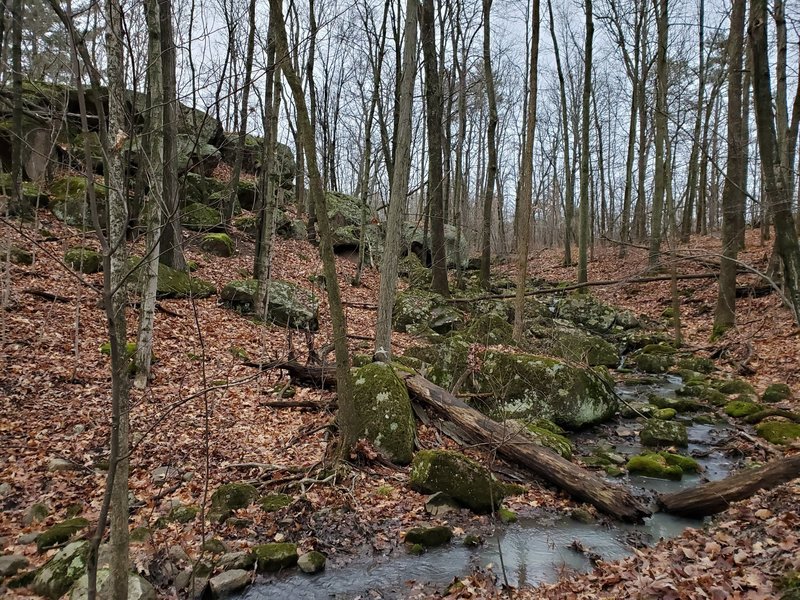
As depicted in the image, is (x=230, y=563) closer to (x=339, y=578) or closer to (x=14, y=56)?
(x=339, y=578)

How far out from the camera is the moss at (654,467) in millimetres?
6332

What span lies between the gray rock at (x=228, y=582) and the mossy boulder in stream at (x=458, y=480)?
7.37ft

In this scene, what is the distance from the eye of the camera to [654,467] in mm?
6453

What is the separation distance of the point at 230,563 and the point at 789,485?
545 cm

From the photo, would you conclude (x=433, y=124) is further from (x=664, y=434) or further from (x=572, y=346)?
(x=664, y=434)

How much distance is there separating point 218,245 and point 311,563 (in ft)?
42.5

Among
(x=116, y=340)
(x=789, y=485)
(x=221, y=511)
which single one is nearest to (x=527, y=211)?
(x=789, y=485)

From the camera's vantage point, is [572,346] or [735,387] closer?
[735,387]

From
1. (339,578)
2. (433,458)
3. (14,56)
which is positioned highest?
(14,56)

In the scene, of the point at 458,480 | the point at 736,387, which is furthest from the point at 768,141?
the point at 736,387

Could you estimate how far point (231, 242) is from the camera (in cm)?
1644

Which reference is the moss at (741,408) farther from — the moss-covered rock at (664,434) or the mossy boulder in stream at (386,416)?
the mossy boulder in stream at (386,416)

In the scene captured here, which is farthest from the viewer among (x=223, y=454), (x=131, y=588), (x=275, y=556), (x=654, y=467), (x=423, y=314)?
(x=423, y=314)

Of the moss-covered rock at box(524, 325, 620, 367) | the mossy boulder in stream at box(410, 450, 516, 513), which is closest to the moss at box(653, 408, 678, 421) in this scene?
the moss-covered rock at box(524, 325, 620, 367)
